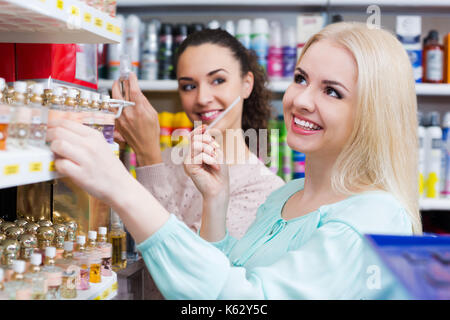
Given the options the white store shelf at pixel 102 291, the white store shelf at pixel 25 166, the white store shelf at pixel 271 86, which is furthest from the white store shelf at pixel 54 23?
the white store shelf at pixel 271 86

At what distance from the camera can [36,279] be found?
2.43ft

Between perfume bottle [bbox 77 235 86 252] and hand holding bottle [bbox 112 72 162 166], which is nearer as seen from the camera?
perfume bottle [bbox 77 235 86 252]

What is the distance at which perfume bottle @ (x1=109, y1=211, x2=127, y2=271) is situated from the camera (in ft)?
3.93

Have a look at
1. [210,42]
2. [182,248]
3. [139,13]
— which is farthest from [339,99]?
[139,13]

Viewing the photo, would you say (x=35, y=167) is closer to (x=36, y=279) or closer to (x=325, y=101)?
(x=36, y=279)

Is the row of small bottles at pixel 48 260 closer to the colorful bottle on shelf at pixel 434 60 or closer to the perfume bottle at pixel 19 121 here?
the perfume bottle at pixel 19 121

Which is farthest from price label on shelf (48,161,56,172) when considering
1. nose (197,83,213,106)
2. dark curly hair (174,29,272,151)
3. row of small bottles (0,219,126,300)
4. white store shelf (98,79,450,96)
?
white store shelf (98,79,450,96)

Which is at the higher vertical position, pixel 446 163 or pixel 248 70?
pixel 248 70

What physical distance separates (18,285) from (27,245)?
13 cm

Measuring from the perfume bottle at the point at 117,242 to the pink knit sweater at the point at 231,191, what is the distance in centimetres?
41

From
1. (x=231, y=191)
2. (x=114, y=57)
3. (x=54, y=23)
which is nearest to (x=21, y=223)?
(x=54, y=23)

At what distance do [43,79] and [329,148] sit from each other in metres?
0.69

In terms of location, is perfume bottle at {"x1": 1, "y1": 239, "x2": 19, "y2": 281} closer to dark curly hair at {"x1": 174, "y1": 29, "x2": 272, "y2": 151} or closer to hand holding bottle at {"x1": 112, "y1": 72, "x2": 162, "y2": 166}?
hand holding bottle at {"x1": 112, "y1": 72, "x2": 162, "y2": 166}

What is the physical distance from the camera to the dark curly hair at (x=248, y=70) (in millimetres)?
1912
